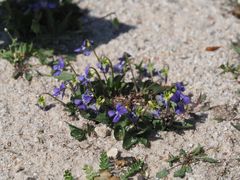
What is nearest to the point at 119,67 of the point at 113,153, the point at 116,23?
the point at 116,23

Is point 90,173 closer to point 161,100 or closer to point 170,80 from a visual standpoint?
point 161,100

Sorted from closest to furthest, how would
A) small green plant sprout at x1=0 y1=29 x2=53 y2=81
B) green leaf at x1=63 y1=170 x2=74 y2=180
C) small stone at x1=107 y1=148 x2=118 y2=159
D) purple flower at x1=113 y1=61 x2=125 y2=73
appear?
green leaf at x1=63 y1=170 x2=74 y2=180 < small stone at x1=107 y1=148 x2=118 y2=159 < purple flower at x1=113 y1=61 x2=125 y2=73 < small green plant sprout at x1=0 y1=29 x2=53 y2=81

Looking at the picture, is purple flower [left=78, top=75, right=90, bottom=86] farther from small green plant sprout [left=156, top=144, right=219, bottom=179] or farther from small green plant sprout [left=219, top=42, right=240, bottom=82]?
small green plant sprout [left=219, top=42, right=240, bottom=82]

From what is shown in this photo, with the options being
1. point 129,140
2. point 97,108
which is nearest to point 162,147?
point 129,140

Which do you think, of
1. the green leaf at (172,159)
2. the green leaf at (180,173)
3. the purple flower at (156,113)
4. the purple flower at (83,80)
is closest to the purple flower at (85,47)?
the purple flower at (83,80)

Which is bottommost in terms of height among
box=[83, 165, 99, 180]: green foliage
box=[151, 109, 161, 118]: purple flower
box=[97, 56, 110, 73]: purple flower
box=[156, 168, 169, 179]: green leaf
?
box=[156, 168, 169, 179]: green leaf

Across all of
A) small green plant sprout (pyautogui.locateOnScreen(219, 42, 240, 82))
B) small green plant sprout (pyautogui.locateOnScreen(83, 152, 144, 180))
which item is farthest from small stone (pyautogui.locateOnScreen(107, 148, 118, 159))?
small green plant sprout (pyautogui.locateOnScreen(219, 42, 240, 82))

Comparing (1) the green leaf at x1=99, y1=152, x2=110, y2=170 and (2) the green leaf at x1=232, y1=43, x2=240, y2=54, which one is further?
(2) the green leaf at x1=232, y1=43, x2=240, y2=54
